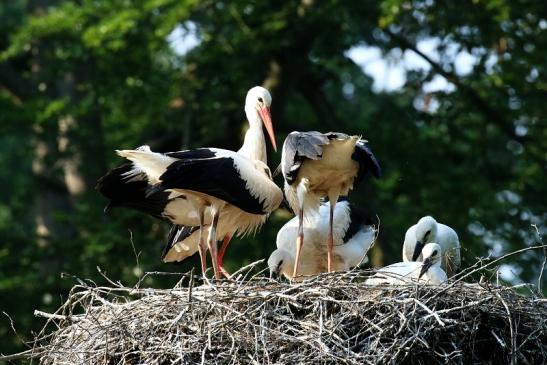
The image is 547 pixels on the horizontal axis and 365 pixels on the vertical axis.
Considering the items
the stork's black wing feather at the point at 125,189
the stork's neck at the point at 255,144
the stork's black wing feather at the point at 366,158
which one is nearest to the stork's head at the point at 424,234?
the stork's black wing feather at the point at 366,158

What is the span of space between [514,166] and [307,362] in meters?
11.0

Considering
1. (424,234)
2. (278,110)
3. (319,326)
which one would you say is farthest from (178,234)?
(278,110)

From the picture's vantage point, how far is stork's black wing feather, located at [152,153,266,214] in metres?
10.5

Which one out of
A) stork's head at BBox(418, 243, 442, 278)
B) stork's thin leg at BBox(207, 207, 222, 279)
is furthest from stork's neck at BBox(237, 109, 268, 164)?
stork's head at BBox(418, 243, 442, 278)

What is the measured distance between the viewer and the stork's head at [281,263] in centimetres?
1190

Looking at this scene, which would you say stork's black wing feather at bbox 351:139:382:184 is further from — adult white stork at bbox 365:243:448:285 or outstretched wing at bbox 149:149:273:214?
outstretched wing at bbox 149:149:273:214

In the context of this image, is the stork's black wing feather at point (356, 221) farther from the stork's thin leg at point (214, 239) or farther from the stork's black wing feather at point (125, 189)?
the stork's black wing feather at point (125, 189)

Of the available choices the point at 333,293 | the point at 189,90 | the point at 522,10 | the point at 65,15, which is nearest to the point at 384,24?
the point at 522,10

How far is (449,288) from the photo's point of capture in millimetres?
9172

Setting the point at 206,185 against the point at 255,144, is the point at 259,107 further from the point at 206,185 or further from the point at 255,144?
the point at 206,185

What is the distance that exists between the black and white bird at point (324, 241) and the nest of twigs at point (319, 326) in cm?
267

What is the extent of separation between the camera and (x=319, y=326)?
8906 mm

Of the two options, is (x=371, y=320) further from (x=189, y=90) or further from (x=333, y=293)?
(x=189, y=90)

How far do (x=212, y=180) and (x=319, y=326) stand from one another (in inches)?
84.5
